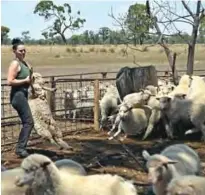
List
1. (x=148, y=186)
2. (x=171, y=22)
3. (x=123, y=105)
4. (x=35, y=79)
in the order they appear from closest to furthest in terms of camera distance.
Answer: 1. (x=148, y=186)
2. (x=35, y=79)
3. (x=123, y=105)
4. (x=171, y=22)

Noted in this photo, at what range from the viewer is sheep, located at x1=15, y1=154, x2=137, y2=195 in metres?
5.08

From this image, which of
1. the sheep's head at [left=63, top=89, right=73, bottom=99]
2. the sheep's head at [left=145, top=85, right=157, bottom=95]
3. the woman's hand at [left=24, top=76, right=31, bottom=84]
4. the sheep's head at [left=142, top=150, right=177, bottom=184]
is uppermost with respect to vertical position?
the woman's hand at [left=24, top=76, right=31, bottom=84]

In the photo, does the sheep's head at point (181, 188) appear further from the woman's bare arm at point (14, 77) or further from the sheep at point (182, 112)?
the sheep at point (182, 112)

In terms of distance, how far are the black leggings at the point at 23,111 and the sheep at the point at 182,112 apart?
3457 millimetres

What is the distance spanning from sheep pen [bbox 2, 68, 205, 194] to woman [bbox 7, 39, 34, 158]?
17.6 inches

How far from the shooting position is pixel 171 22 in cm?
1341

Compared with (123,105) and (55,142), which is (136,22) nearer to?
(123,105)

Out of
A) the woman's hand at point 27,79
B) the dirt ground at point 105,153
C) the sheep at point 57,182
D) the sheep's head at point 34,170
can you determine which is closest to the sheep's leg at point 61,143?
the dirt ground at point 105,153

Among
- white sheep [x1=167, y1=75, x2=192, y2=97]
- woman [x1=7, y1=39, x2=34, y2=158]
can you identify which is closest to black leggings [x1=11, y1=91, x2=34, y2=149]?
woman [x1=7, y1=39, x2=34, y2=158]

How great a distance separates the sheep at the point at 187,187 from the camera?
4832mm

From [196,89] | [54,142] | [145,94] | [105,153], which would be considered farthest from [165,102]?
[54,142]

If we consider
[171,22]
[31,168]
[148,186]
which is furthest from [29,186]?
[171,22]

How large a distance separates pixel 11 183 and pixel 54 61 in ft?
130

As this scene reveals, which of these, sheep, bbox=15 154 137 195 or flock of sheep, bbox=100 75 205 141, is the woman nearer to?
flock of sheep, bbox=100 75 205 141
